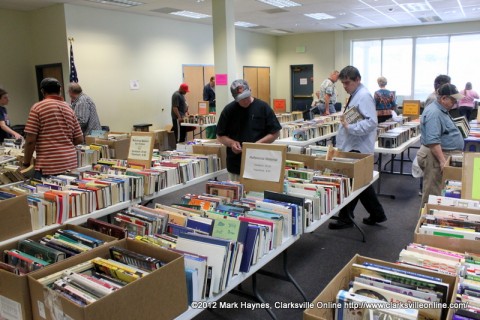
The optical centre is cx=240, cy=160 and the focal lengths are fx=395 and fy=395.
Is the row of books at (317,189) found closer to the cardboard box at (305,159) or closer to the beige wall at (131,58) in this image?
the cardboard box at (305,159)

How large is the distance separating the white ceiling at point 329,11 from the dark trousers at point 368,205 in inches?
199

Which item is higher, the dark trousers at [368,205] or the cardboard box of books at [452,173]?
the cardboard box of books at [452,173]

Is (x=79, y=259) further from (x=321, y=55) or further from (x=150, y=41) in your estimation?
(x=321, y=55)

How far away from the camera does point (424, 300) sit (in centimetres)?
132

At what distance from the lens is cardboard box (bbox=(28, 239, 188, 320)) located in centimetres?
131

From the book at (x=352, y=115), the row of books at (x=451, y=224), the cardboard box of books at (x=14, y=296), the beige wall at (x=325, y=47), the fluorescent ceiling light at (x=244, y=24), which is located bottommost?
the cardboard box of books at (x=14, y=296)

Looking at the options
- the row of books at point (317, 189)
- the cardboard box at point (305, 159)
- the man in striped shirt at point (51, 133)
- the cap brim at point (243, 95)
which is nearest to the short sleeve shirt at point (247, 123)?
the cap brim at point (243, 95)

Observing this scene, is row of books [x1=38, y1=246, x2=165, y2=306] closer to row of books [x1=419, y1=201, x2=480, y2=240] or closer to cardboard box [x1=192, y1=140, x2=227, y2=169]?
row of books [x1=419, y1=201, x2=480, y2=240]

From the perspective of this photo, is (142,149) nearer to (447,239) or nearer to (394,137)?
(447,239)

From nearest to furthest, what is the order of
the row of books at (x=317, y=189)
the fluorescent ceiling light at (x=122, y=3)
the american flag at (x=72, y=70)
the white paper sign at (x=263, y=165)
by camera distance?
the row of books at (x=317, y=189), the white paper sign at (x=263, y=165), the fluorescent ceiling light at (x=122, y=3), the american flag at (x=72, y=70)

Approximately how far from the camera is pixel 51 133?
3.31 m

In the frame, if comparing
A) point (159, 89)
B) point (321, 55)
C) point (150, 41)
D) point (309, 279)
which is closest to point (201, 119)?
point (159, 89)

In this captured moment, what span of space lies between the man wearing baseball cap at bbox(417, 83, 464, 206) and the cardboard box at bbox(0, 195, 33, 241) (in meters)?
3.20

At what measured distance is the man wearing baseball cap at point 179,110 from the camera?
8797 mm
